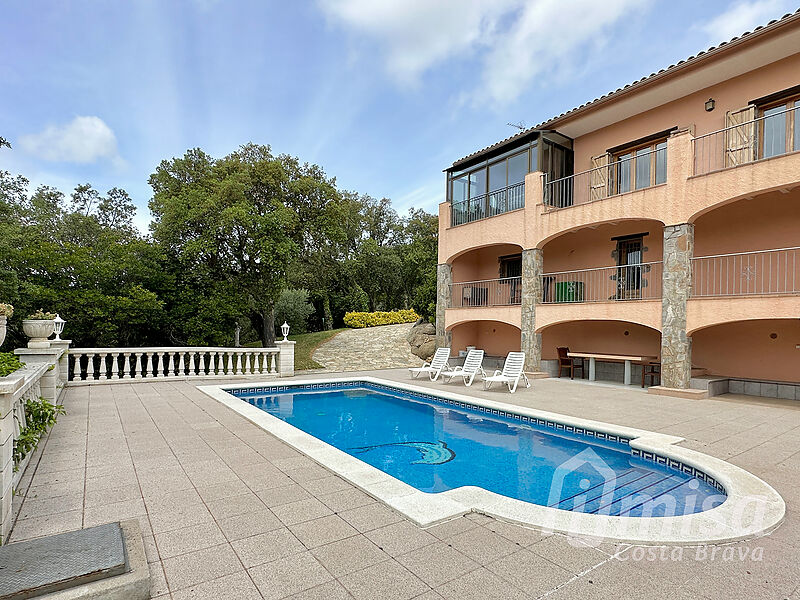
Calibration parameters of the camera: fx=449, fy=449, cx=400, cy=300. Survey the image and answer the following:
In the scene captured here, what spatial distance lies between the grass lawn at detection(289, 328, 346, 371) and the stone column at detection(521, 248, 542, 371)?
8.92m

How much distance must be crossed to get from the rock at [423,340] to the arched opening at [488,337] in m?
1.57

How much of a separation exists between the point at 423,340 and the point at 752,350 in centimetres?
1297

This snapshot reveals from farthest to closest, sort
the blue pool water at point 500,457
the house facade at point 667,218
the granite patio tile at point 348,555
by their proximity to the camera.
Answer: the house facade at point 667,218, the blue pool water at point 500,457, the granite patio tile at point 348,555

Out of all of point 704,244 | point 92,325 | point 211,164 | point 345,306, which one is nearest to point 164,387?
point 92,325

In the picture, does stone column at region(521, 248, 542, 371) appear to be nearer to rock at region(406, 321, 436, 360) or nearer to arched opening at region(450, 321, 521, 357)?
arched opening at region(450, 321, 521, 357)

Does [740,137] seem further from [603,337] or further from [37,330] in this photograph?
[37,330]

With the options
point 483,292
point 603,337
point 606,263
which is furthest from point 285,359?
point 606,263

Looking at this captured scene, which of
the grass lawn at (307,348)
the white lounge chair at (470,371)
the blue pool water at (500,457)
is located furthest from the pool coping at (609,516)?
the grass lawn at (307,348)

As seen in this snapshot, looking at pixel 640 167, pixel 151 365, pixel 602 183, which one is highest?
pixel 640 167

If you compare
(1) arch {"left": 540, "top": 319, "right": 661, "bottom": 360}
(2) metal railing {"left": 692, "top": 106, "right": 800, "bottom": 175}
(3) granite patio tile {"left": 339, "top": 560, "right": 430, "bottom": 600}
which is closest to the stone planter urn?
(3) granite patio tile {"left": 339, "top": 560, "right": 430, "bottom": 600}

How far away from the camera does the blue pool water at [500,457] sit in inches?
204

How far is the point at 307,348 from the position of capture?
75.4ft

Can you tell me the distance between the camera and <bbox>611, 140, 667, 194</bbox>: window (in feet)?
43.8

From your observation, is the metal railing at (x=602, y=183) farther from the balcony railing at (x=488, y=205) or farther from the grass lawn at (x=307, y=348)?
the grass lawn at (x=307, y=348)
